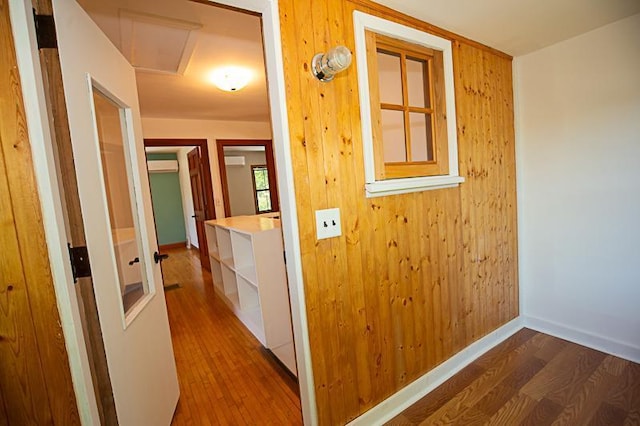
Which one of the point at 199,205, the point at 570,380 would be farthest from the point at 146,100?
the point at 570,380

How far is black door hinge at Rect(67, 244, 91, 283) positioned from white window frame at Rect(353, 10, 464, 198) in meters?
1.20

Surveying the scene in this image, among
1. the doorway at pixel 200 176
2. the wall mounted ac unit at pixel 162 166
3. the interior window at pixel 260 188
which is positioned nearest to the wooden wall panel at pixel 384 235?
the doorway at pixel 200 176

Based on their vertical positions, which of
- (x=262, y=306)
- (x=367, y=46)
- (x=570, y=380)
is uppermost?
(x=367, y=46)

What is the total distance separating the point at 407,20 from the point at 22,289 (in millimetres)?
2053

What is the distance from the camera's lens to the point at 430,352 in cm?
184

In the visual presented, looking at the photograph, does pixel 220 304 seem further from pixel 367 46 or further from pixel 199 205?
pixel 367 46

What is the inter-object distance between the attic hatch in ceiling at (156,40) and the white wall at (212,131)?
1899mm

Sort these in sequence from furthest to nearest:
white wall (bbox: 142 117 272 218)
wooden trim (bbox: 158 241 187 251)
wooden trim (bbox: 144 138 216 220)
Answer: wooden trim (bbox: 158 241 187 251)
wooden trim (bbox: 144 138 216 220)
white wall (bbox: 142 117 272 218)

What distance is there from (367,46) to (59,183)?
144 centimetres

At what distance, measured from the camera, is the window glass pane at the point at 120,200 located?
130 centimetres

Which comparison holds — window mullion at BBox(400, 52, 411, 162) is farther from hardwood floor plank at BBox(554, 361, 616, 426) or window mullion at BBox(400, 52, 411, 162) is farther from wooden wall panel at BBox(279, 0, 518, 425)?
hardwood floor plank at BBox(554, 361, 616, 426)

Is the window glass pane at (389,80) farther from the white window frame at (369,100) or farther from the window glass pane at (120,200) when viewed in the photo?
the window glass pane at (120,200)

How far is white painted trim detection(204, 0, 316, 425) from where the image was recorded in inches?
48.3

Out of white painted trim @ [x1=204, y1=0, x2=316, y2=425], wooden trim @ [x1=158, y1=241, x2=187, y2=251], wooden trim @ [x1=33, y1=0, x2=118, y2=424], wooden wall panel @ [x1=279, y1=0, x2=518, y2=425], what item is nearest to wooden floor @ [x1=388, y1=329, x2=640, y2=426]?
wooden wall panel @ [x1=279, y1=0, x2=518, y2=425]
